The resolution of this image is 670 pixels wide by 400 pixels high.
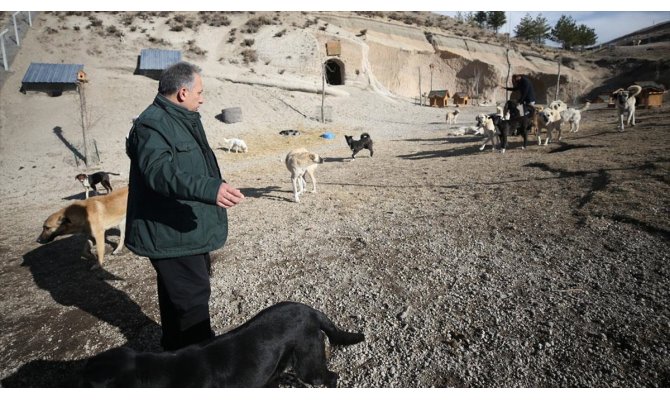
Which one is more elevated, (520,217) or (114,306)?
(520,217)

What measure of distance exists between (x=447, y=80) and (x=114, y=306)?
41188 mm

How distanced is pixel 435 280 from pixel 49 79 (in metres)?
21.3

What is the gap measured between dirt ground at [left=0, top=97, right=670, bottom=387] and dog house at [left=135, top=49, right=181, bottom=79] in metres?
14.6

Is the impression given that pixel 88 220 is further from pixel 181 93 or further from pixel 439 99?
pixel 439 99

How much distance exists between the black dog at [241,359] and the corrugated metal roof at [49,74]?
2021 centimetres

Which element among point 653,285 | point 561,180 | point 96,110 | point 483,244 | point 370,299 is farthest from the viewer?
point 96,110

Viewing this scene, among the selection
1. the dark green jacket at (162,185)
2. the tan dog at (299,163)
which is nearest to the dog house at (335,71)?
the tan dog at (299,163)

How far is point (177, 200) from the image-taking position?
1999mm

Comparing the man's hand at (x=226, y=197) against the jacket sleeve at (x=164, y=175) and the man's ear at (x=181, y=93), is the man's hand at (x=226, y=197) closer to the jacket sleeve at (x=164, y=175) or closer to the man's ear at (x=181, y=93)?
the jacket sleeve at (x=164, y=175)

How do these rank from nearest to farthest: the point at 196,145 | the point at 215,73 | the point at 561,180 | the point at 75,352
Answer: the point at 196,145 < the point at 75,352 < the point at 561,180 < the point at 215,73

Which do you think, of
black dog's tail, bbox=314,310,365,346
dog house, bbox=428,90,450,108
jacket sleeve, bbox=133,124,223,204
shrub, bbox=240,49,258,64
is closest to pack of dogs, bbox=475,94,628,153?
black dog's tail, bbox=314,310,365,346

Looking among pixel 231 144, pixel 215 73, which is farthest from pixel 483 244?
pixel 215 73

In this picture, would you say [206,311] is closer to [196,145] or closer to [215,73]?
[196,145]

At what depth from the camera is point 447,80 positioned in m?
38.9
